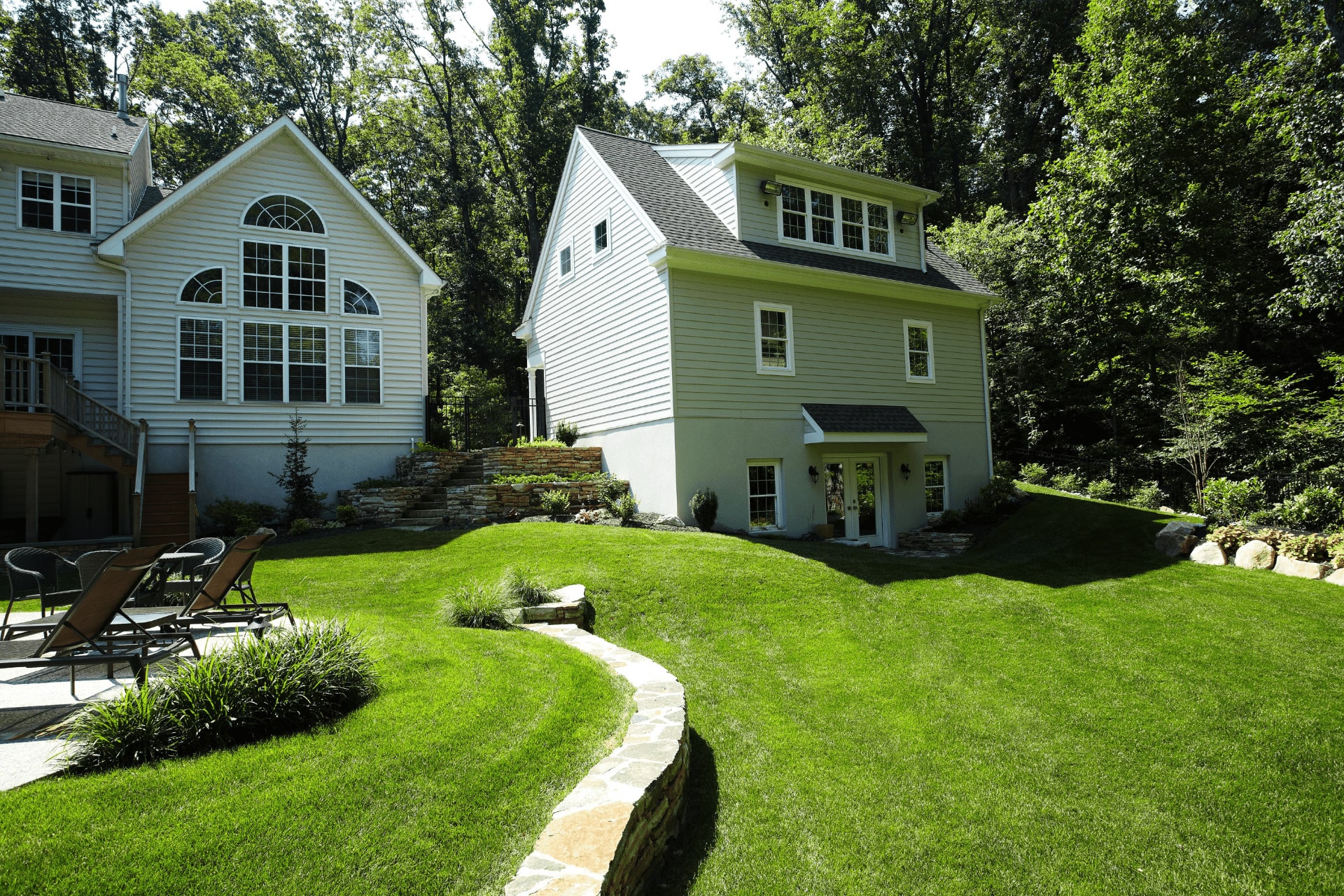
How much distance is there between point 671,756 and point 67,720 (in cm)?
371

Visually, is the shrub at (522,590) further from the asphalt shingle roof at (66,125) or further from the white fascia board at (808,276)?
the asphalt shingle roof at (66,125)

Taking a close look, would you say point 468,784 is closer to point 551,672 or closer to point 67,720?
point 551,672

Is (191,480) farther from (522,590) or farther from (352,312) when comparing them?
(522,590)

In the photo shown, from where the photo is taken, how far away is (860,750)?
5.72m

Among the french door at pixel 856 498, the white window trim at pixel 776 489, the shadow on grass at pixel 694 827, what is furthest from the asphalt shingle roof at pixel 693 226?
the shadow on grass at pixel 694 827

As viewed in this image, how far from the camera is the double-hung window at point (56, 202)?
1471 cm

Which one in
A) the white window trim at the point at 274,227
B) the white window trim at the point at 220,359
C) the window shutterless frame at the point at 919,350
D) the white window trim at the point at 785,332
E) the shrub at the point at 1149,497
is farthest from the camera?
the shrub at the point at 1149,497

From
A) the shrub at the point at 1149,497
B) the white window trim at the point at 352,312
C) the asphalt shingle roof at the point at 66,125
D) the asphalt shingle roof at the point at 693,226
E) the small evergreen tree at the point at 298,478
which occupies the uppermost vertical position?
the asphalt shingle roof at the point at 66,125

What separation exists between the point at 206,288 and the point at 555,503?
364 inches

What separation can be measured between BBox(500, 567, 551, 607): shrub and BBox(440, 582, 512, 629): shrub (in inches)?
8.6

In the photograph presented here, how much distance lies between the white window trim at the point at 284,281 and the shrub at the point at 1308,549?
19.5 metres

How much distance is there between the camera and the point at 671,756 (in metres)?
4.37

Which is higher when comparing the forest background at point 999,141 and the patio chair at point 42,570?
the forest background at point 999,141

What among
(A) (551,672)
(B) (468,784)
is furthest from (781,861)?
(A) (551,672)
